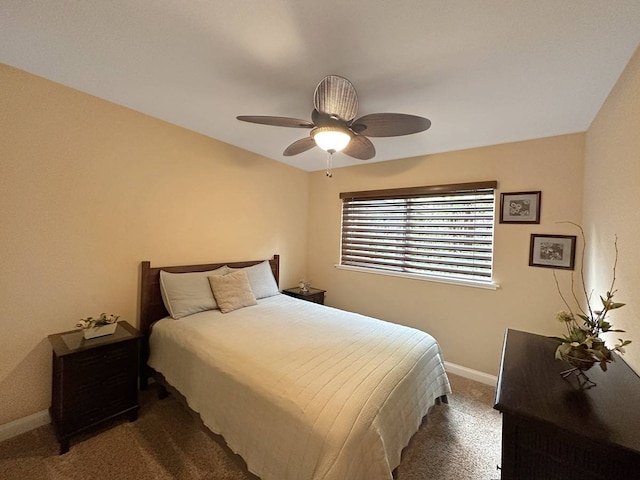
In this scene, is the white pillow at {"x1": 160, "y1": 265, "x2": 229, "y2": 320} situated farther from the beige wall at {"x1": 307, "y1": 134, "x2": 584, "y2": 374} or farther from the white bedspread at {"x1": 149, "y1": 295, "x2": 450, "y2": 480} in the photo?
the beige wall at {"x1": 307, "y1": 134, "x2": 584, "y2": 374}

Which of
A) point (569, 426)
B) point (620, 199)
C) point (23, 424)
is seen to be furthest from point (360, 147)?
point (23, 424)

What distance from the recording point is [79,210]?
1.99m

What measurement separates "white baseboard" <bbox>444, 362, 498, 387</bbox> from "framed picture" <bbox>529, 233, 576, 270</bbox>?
1.17 m

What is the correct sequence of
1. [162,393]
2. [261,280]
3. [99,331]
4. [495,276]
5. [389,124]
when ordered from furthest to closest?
1. [261,280]
2. [495,276]
3. [162,393]
4. [99,331]
5. [389,124]

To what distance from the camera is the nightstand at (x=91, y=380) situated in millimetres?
1662

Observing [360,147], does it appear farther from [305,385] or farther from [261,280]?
[261,280]

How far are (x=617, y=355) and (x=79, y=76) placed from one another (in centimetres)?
361

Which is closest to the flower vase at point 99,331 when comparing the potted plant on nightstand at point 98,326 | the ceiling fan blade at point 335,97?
the potted plant on nightstand at point 98,326

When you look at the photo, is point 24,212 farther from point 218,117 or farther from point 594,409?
point 594,409

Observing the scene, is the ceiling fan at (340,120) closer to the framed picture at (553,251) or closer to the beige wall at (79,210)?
the beige wall at (79,210)

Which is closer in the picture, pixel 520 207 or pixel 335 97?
pixel 335 97

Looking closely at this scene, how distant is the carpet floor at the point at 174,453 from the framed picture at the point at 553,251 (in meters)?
1.40

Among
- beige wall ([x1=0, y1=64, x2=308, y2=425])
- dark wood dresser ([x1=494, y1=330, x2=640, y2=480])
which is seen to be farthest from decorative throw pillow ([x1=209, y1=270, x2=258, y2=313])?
dark wood dresser ([x1=494, y1=330, x2=640, y2=480])

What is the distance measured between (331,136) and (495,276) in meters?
2.18
